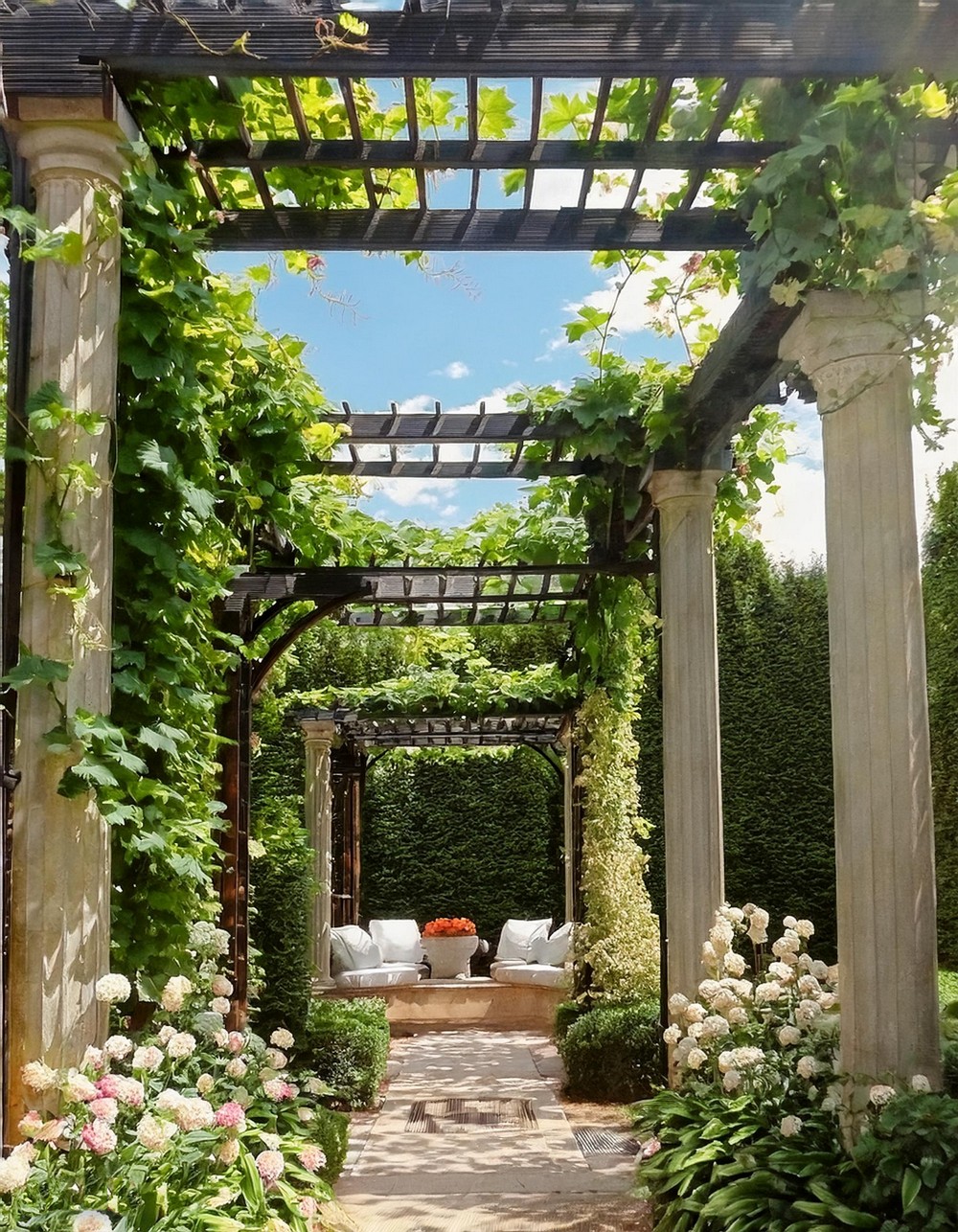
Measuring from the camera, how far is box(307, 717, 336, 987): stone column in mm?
11867

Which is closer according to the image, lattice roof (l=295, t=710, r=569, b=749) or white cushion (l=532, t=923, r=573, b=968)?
lattice roof (l=295, t=710, r=569, b=749)

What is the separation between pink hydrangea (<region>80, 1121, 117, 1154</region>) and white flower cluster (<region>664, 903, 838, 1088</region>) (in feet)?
6.70

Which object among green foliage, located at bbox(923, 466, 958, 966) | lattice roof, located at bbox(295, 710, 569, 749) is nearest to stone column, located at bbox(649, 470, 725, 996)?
green foliage, located at bbox(923, 466, 958, 966)

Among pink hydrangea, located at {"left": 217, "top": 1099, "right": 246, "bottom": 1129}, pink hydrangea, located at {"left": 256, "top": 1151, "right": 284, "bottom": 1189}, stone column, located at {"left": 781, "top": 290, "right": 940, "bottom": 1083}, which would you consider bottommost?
pink hydrangea, located at {"left": 256, "top": 1151, "right": 284, "bottom": 1189}

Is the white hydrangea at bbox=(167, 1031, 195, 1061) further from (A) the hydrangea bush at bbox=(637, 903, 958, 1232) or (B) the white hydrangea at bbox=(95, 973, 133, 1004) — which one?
(A) the hydrangea bush at bbox=(637, 903, 958, 1232)

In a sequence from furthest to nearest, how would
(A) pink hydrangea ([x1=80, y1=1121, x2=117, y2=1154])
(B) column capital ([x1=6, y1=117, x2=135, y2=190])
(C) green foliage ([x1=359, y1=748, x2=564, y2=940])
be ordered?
(C) green foliage ([x1=359, y1=748, x2=564, y2=940]) → (B) column capital ([x1=6, y1=117, x2=135, y2=190]) → (A) pink hydrangea ([x1=80, y1=1121, x2=117, y2=1154])

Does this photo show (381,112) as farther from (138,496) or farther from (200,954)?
(200,954)

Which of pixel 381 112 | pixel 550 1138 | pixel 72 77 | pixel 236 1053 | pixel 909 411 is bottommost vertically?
pixel 550 1138

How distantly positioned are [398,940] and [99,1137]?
11598 mm

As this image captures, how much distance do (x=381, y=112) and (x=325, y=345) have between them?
2040mm

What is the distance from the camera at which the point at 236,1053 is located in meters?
3.47

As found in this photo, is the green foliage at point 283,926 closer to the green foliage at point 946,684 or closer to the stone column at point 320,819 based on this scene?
the stone column at point 320,819

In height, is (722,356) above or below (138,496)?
above

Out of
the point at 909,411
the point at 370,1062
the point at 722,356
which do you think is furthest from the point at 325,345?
the point at 370,1062
